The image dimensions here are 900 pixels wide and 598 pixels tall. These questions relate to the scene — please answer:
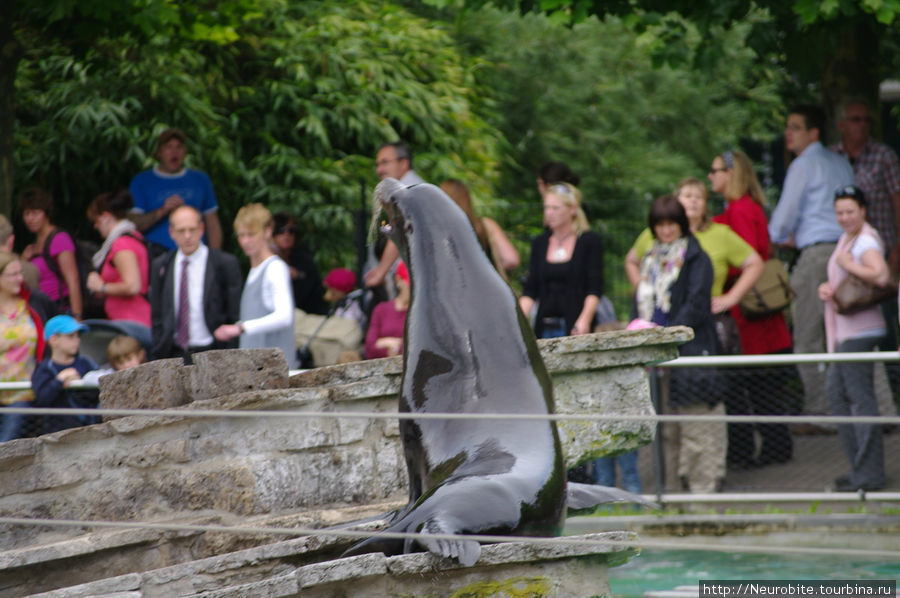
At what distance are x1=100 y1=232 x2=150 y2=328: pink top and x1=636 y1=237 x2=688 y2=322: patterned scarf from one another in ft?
10.7

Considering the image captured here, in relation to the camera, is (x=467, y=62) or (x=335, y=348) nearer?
(x=335, y=348)

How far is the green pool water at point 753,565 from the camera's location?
23.1 feet

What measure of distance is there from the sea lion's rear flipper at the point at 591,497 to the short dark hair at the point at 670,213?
3.65m

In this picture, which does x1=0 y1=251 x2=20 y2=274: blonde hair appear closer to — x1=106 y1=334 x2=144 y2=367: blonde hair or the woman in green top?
x1=106 y1=334 x2=144 y2=367: blonde hair

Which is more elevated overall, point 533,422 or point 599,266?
point 599,266

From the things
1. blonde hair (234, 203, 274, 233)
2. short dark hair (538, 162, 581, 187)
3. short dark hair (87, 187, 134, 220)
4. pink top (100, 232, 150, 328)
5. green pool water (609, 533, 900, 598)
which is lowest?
green pool water (609, 533, 900, 598)

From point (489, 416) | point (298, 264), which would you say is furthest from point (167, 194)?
point (489, 416)

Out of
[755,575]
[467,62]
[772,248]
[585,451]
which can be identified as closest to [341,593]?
[585,451]

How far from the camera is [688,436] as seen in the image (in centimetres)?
842

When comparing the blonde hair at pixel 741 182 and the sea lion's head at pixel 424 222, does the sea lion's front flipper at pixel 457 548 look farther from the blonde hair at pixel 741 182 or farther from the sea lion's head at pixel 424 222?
the blonde hair at pixel 741 182

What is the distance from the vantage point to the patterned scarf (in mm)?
8359

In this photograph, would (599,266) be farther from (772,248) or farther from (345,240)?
(345,240)

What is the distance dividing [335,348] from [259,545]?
14.9ft

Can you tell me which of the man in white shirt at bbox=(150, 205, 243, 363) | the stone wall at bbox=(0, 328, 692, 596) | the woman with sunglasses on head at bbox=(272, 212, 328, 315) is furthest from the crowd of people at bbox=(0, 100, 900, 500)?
the stone wall at bbox=(0, 328, 692, 596)
